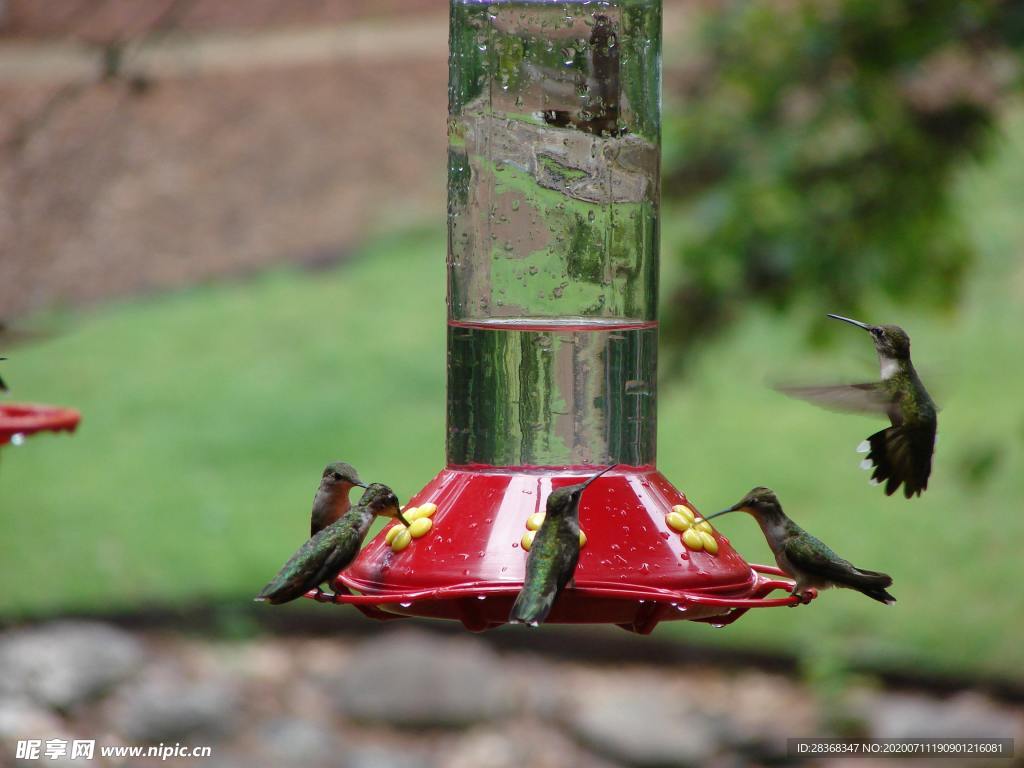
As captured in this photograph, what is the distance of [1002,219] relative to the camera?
1234 cm

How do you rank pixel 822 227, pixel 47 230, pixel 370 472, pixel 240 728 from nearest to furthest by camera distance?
pixel 822 227
pixel 47 230
pixel 240 728
pixel 370 472

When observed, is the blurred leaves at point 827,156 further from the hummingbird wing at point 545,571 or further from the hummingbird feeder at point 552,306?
the hummingbird wing at point 545,571

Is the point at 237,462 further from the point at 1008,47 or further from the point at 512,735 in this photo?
the point at 1008,47

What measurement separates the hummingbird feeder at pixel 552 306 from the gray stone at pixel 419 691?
5.70m

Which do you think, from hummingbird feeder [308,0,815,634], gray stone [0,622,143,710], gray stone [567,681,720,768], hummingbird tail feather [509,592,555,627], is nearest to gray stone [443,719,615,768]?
gray stone [567,681,720,768]

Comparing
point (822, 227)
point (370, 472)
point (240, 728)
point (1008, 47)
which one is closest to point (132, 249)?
point (370, 472)

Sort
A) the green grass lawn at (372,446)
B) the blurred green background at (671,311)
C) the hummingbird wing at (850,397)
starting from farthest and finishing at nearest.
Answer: the green grass lawn at (372,446)
the blurred green background at (671,311)
the hummingbird wing at (850,397)

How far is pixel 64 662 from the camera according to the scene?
330 inches

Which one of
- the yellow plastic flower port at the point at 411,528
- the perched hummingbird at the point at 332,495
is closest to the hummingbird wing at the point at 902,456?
the yellow plastic flower port at the point at 411,528

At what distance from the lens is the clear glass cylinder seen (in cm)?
302

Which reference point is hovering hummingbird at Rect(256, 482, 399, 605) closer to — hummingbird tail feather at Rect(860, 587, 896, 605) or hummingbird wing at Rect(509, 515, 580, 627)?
hummingbird wing at Rect(509, 515, 580, 627)

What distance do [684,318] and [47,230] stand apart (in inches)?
117

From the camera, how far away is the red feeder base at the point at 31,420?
9.79ft

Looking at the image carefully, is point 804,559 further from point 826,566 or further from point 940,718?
point 940,718
